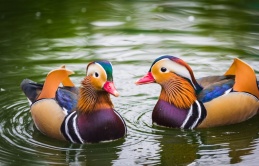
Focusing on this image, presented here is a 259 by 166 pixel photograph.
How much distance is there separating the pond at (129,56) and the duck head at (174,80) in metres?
0.34

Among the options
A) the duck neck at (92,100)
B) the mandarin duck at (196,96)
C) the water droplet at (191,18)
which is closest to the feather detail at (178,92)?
the mandarin duck at (196,96)

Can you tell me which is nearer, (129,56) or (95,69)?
(95,69)

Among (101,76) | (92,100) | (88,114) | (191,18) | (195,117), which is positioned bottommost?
(195,117)

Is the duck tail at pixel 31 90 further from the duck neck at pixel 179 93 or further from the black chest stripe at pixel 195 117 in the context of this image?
the black chest stripe at pixel 195 117

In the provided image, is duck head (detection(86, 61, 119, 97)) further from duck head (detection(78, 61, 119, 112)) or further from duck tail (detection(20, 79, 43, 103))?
duck tail (detection(20, 79, 43, 103))

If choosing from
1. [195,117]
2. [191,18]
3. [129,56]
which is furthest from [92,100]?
[191,18]

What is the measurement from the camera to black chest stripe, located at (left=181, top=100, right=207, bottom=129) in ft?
26.1

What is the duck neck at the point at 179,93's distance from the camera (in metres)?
8.09

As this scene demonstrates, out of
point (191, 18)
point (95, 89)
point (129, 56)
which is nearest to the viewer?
point (95, 89)

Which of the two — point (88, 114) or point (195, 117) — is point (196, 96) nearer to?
point (195, 117)

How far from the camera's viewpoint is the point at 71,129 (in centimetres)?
759

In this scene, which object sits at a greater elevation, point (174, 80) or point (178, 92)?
point (174, 80)

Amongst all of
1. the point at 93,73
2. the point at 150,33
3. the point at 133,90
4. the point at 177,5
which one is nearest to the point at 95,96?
the point at 93,73

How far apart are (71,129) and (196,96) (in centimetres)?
137
